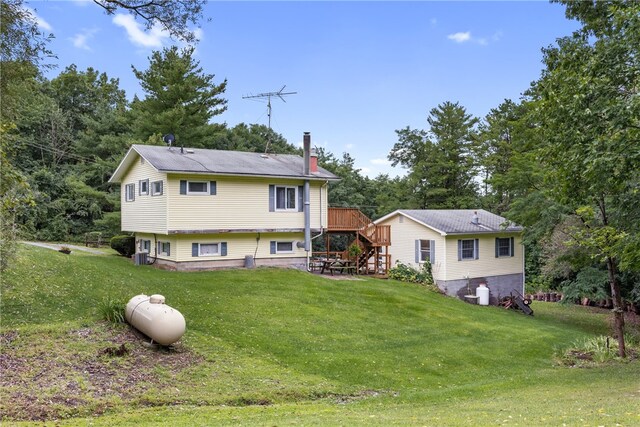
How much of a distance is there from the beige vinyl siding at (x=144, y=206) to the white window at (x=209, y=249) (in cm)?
189

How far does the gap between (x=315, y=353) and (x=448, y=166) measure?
105 feet

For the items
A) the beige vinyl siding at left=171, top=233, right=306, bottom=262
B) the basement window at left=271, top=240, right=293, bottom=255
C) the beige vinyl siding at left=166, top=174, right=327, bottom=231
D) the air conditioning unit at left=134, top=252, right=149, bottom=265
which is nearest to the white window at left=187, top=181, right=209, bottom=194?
the beige vinyl siding at left=166, top=174, right=327, bottom=231

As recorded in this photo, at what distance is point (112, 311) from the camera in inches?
488

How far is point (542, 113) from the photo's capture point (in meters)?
12.9

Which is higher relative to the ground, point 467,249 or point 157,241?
point 157,241

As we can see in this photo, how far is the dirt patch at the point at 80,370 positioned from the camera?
24.9ft

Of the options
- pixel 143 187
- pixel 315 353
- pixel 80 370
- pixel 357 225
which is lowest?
pixel 315 353

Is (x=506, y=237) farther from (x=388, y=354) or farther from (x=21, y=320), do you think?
(x=21, y=320)

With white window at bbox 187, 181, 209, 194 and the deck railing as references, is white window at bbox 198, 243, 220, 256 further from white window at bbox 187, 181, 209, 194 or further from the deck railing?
the deck railing

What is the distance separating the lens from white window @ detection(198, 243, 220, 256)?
21.5 metres

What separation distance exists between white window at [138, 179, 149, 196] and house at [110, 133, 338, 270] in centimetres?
5

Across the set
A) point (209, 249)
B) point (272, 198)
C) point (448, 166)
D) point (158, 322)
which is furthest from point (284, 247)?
point (448, 166)

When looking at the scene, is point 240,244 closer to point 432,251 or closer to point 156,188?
point 156,188

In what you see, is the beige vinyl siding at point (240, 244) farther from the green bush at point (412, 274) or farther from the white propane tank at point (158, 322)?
the white propane tank at point (158, 322)
